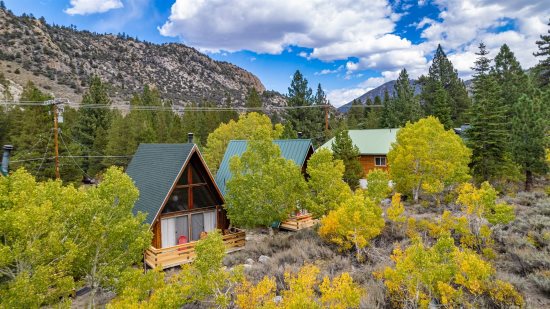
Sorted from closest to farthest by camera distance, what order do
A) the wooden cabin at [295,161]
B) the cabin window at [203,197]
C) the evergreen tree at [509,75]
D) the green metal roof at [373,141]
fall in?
the cabin window at [203,197]
the wooden cabin at [295,161]
the green metal roof at [373,141]
the evergreen tree at [509,75]

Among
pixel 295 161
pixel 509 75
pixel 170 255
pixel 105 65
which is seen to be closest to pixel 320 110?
pixel 509 75

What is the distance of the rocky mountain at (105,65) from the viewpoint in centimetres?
7519

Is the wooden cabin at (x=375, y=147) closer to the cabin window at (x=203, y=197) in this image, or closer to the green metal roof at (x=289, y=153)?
the green metal roof at (x=289, y=153)

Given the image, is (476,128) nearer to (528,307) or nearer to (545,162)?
(545,162)

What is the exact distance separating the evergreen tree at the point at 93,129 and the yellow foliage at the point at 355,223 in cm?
3266

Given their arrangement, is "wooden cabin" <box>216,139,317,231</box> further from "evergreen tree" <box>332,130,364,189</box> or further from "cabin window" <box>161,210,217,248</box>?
"cabin window" <box>161,210,217,248</box>

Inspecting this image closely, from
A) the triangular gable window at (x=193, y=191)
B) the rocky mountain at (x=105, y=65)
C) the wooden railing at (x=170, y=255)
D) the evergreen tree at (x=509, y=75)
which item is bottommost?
the wooden railing at (x=170, y=255)

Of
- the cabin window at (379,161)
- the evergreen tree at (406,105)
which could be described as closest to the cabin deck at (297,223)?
the cabin window at (379,161)

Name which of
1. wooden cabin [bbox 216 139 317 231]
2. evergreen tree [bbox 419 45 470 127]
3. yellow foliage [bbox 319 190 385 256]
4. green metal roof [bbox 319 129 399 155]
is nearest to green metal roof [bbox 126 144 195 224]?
wooden cabin [bbox 216 139 317 231]

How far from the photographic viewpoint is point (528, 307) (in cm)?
980

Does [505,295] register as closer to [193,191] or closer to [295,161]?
[193,191]

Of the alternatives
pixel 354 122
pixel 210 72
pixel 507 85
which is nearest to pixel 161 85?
pixel 210 72

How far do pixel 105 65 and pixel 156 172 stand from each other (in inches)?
3579

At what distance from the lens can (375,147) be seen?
37125 millimetres
